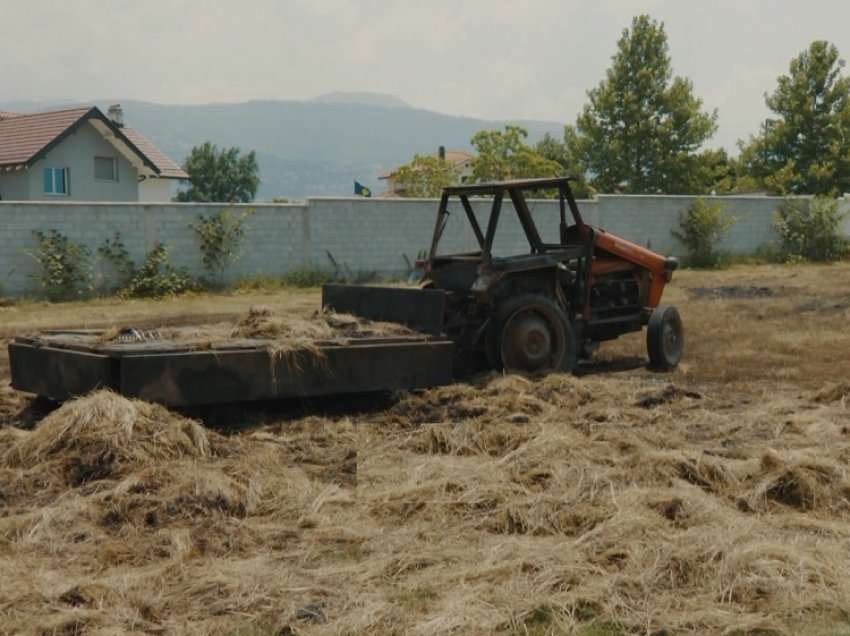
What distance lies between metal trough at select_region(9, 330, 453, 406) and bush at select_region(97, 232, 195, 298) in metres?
11.0

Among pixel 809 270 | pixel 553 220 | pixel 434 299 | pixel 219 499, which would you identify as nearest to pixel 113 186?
pixel 553 220

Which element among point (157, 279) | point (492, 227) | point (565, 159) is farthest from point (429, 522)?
point (565, 159)

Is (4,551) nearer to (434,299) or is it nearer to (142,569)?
(142,569)

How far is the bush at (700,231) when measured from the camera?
2639 cm

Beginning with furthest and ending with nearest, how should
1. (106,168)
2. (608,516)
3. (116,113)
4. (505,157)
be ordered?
(116,113)
(505,157)
(106,168)
(608,516)

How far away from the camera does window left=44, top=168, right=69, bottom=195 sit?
129 feet

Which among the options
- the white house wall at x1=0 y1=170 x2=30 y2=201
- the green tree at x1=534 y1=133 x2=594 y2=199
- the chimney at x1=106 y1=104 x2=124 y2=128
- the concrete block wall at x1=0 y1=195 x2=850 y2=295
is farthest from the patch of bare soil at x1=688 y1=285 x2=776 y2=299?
the chimney at x1=106 y1=104 x2=124 y2=128

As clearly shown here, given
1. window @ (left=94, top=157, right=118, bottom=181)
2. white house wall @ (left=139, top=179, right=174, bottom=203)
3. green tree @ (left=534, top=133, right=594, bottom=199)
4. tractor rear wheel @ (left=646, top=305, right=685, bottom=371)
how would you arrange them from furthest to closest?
white house wall @ (left=139, top=179, right=174, bottom=203) → green tree @ (left=534, top=133, right=594, bottom=199) → window @ (left=94, top=157, right=118, bottom=181) → tractor rear wheel @ (left=646, top=305, right=685, bottom=371)

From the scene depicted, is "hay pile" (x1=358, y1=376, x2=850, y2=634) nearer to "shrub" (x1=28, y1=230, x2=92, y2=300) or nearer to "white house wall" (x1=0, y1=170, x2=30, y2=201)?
"shrub" (x1=28, y1=230, x2=92, y2=300)

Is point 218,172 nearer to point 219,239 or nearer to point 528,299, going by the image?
point 219,239

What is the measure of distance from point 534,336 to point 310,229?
1242 centimetres

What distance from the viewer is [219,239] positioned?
20719 millimetres

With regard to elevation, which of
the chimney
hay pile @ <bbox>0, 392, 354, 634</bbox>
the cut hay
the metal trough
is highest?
the chimney

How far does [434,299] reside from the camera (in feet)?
30.5
